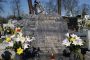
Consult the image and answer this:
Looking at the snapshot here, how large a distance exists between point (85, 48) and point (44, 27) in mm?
1548

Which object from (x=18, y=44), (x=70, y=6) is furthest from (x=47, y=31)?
(x=70, y=6)

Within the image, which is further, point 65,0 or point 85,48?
point 65,0

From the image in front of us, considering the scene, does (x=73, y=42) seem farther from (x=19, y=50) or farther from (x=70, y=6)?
(x=70, y=6)

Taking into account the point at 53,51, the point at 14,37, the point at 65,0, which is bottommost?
the point at 53,51

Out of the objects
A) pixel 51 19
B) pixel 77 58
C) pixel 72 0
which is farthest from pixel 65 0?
pixel 77 58

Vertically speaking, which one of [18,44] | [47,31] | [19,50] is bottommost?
[19,50]

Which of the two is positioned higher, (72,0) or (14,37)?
(72,0)

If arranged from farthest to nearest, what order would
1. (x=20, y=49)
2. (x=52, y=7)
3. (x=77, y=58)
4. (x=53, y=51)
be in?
(x=52, y=7) → (x=53, y=51) → (x=77, y=58) → (x=20, y=49)

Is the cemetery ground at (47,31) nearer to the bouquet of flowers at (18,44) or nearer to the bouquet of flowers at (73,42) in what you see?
the bouquet of flowers at (73,42)

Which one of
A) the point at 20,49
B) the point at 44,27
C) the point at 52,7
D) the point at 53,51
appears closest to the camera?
the point at 20,49

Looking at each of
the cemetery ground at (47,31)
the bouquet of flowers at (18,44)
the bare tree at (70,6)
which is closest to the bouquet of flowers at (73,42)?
the bouquet of flowers at (18,44)

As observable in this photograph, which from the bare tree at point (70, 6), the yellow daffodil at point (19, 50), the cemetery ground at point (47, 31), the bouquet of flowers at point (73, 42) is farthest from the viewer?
the bare tree at point (70, 6)

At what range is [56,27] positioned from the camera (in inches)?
360

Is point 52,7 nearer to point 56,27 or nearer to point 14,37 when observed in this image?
point 56,27
